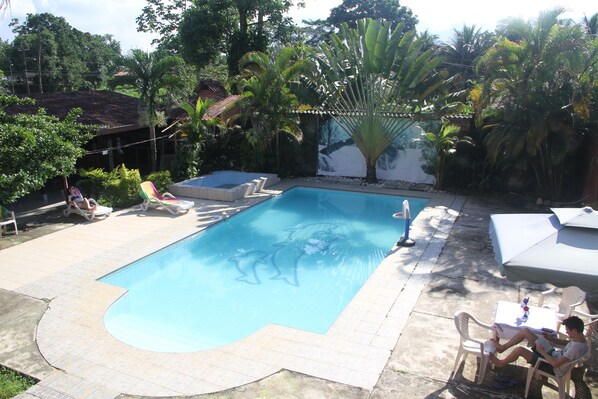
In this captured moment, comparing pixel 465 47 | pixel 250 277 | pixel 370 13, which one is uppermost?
pixel 370 13

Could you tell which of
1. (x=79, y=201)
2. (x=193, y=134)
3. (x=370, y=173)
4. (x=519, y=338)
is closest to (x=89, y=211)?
(x=79, y=201)

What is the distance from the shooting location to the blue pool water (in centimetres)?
834

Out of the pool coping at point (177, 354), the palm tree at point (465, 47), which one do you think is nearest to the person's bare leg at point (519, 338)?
the pool coping at point (177, 354)

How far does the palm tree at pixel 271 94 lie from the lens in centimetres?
1767

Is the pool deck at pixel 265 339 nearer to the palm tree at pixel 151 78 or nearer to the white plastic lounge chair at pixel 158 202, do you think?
the white plastic lounge chair at pixel 158 202

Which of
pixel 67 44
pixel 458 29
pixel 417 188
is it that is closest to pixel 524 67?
pixel 417 188

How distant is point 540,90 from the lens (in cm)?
1402

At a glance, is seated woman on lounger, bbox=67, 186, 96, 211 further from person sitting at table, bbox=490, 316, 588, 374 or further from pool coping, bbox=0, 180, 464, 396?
person sitting at table, bbox=490, 316, 588, 374

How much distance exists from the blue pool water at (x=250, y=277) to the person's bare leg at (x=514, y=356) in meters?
3.36

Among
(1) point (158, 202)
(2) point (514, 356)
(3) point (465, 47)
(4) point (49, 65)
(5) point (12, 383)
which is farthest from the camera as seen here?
(4) point (49, 65)

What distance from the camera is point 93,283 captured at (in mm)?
9133

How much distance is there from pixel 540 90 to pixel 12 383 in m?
14.8

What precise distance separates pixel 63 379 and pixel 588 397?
6564 mm

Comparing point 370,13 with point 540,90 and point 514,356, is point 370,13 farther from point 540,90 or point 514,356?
point 514,356
